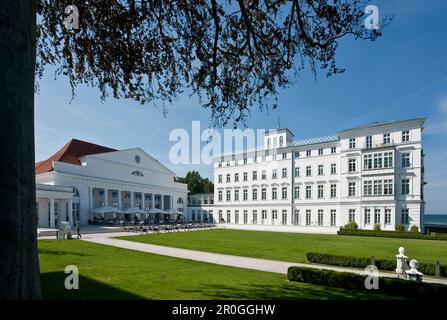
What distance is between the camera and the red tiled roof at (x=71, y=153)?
136 feet

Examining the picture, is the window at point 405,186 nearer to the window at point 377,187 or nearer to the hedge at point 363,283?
the window at point 377,187

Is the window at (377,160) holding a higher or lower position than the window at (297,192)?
higher

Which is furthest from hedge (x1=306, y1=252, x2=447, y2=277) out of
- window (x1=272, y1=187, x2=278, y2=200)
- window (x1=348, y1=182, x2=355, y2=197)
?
window (x1=272, y1=187, x2=278, y2=200)

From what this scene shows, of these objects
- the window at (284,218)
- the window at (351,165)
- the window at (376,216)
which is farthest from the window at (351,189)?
the window at (284,218)

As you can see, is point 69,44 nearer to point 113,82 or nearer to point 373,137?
point 113,82

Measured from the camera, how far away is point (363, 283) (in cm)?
891

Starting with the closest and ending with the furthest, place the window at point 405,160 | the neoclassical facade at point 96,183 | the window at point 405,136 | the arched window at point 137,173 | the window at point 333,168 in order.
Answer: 1. the neoclassical facade at point 96,183
2. the window at point 405,160
3. the window at point 405,136
4. the window at point 333,168
5. the arched window at point 137,173

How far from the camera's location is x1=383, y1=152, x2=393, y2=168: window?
3800cm

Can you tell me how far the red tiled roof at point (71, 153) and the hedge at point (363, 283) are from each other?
3749 cm

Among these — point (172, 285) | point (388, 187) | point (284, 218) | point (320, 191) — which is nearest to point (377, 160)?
point (388, 187)

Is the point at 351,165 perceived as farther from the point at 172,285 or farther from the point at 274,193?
the point at 172,285

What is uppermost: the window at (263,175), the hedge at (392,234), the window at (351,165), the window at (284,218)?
the window at (351,165)

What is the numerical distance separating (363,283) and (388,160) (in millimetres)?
34011
